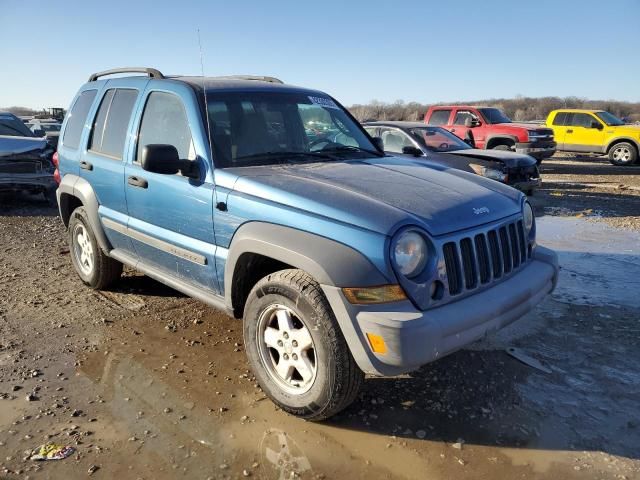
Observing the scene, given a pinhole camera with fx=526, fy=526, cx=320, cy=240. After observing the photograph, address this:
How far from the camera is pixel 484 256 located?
3.03 metres

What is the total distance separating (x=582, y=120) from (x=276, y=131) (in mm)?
17688

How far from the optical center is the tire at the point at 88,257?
493cm

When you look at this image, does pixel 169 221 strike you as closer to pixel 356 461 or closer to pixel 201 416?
pixel 201 416

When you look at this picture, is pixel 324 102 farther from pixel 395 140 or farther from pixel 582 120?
pixel 582 120

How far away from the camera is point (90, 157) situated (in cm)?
465

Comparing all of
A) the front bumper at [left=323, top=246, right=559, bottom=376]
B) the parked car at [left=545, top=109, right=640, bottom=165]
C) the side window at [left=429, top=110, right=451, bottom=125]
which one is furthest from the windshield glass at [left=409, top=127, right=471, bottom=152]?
the parked car at [left=545, top=109, right=640, bottom=165]

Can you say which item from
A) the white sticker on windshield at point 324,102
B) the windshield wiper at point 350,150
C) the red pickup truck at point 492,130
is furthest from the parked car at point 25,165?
the red pickup truck at point 492,130

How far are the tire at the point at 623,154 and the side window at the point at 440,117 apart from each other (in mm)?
6704

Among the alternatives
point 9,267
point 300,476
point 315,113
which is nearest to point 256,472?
point 300,476

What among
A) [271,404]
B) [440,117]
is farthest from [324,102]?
[440,117]

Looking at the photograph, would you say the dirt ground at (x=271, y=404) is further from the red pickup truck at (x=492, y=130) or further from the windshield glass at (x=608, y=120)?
the windshield glass at (x=608, y=120)

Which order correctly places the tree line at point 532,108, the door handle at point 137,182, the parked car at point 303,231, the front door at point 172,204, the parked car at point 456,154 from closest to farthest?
the parked car at point 303,231 < the front door at point 172,204 < the door handle at point 137,182 < the parked car at point 456,154 < the tree line at point 532,108

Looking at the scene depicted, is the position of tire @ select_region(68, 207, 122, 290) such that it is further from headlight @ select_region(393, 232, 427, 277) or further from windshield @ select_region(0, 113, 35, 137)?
windshield @ select_region(0, 113, 35, 137)

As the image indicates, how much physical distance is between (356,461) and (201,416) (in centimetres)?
98
